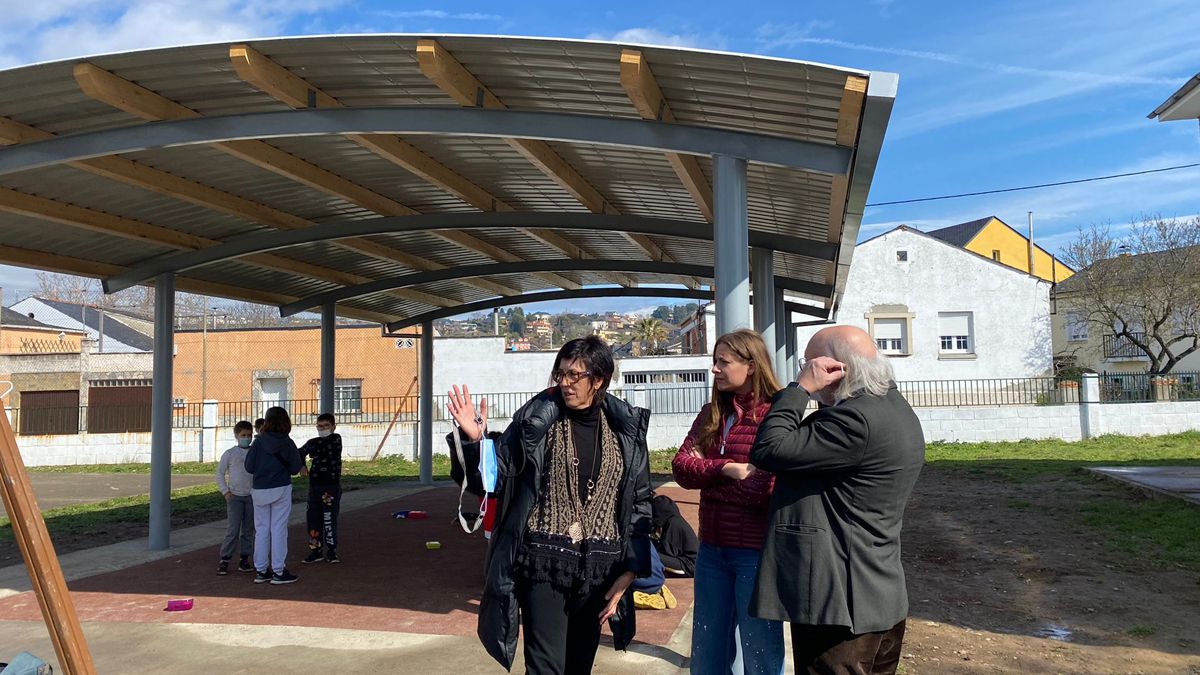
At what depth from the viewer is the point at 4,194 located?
743cm

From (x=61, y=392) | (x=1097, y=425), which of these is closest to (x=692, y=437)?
(x=1097, y=425)

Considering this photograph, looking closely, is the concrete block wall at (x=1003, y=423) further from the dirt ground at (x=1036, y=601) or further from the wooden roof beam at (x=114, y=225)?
the wooden roof beam at (x=114, y=225)

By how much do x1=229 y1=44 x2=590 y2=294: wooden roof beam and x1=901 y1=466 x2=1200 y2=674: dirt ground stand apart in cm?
534

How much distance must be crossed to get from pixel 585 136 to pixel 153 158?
3.92m

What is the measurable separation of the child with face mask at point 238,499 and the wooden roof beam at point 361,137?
3.13 meters

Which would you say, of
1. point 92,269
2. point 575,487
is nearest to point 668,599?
point 575,487

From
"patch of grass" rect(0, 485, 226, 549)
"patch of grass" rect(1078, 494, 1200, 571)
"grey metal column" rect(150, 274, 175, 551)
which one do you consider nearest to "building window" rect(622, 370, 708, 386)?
"patch of grass" rect(0, 485, 226, 549)

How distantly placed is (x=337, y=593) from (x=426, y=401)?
9.10 metres

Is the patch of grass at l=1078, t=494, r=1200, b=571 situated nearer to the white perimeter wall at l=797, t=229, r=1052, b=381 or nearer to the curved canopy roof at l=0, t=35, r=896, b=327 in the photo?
the curved canopy roof at l=0, t=35, r=896, b=327

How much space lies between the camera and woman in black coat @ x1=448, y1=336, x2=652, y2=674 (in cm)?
323

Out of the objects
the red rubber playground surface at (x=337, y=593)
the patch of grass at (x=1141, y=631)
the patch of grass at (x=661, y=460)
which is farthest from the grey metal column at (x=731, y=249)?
the patch of grass at (x=661, y=460)

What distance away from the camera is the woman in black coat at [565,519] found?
10.6 feet

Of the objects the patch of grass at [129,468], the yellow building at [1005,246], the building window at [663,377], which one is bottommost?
the patch of grass at [129,468]

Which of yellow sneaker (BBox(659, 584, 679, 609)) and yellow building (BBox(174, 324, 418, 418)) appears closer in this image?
yellow sneaker (BBox(659, 584, 679, 609))
